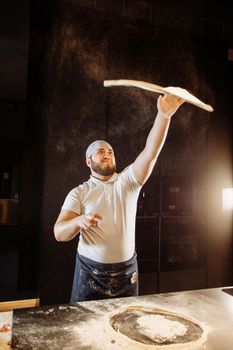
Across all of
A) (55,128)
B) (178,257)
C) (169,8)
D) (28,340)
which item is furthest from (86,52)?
(28,340)

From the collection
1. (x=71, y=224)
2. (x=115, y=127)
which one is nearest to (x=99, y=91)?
(x=115, y=127)

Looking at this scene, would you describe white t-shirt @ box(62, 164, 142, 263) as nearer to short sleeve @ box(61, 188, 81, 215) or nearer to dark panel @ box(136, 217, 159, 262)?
short sleeve @ box(61, 188, 81, 215)

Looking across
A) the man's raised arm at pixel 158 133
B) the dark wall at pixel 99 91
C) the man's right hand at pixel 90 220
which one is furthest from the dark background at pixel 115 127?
the man's right hand at pixel 90 220

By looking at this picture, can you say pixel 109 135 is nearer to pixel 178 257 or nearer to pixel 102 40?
pixel 102 40

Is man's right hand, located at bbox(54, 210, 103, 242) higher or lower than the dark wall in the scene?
lower

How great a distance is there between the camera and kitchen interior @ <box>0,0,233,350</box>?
261cm

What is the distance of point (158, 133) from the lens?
1.73 meters

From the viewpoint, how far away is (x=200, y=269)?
10.6 feet

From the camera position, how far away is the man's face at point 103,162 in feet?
6.38

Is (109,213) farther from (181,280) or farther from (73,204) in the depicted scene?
(181,280)

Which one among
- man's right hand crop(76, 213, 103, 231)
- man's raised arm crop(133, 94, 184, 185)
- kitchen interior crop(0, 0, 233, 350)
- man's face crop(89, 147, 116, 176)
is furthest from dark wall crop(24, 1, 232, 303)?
man's right hand crop(76, 213, 103, 231)

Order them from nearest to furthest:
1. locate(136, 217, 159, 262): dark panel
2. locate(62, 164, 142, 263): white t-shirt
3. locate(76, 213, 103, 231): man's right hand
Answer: locate(76, 213, 103, 231): man's right hand, locate(62, 164, 142, 263): white t-shirt, locate(136, 217, 159, 262): dark panel

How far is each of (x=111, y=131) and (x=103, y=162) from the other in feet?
3.10

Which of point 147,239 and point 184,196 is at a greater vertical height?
point 184,196
